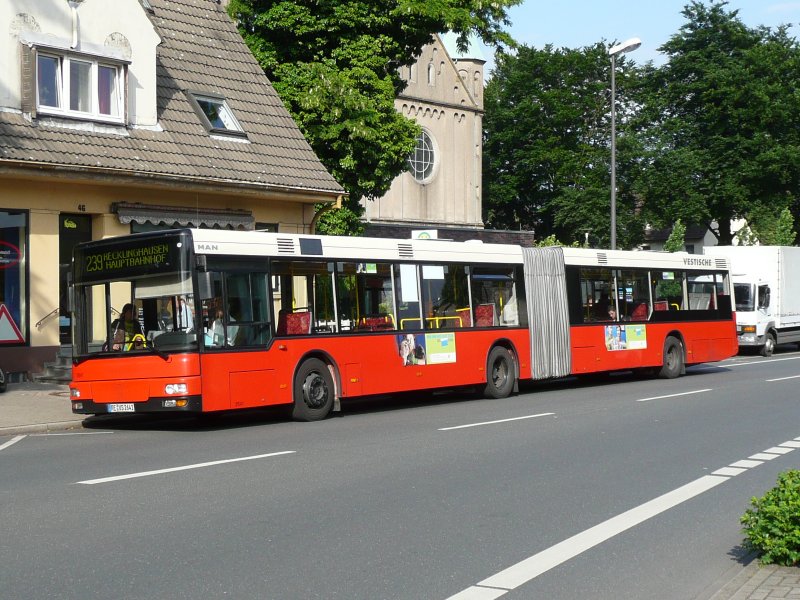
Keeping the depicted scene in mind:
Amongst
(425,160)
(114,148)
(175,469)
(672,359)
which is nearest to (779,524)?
(175,469)

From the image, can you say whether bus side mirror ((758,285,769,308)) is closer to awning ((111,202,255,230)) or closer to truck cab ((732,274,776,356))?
truck cab ((732,274,776,356))

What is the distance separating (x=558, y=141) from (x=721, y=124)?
591 inches

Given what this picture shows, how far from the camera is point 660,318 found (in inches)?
981

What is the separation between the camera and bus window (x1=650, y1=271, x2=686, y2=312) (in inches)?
976

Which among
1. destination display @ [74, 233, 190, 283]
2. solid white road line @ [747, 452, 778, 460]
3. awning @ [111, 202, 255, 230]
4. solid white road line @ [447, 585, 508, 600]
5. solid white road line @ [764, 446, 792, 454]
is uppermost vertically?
awning @ [111, 202, 255, 230]

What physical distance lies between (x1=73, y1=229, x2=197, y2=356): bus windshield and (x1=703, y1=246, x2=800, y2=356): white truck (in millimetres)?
24493

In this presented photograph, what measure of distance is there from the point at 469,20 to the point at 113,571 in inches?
885

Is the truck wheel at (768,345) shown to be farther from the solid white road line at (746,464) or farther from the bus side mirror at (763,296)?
the solid white road line at (746,464)

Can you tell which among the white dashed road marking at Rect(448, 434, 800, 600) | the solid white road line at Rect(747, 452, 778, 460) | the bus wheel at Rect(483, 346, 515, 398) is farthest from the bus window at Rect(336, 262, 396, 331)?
the white dashed road marking at Rect(448, 434, 800, 600)

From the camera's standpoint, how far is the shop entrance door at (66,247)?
2092cm

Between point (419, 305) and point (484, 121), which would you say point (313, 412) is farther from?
point (484, 121)

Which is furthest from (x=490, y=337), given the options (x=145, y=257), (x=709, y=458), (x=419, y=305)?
(x=709, y=458)

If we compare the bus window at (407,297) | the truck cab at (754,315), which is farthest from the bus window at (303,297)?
the truck cab at (754,315)

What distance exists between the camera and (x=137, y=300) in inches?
587
